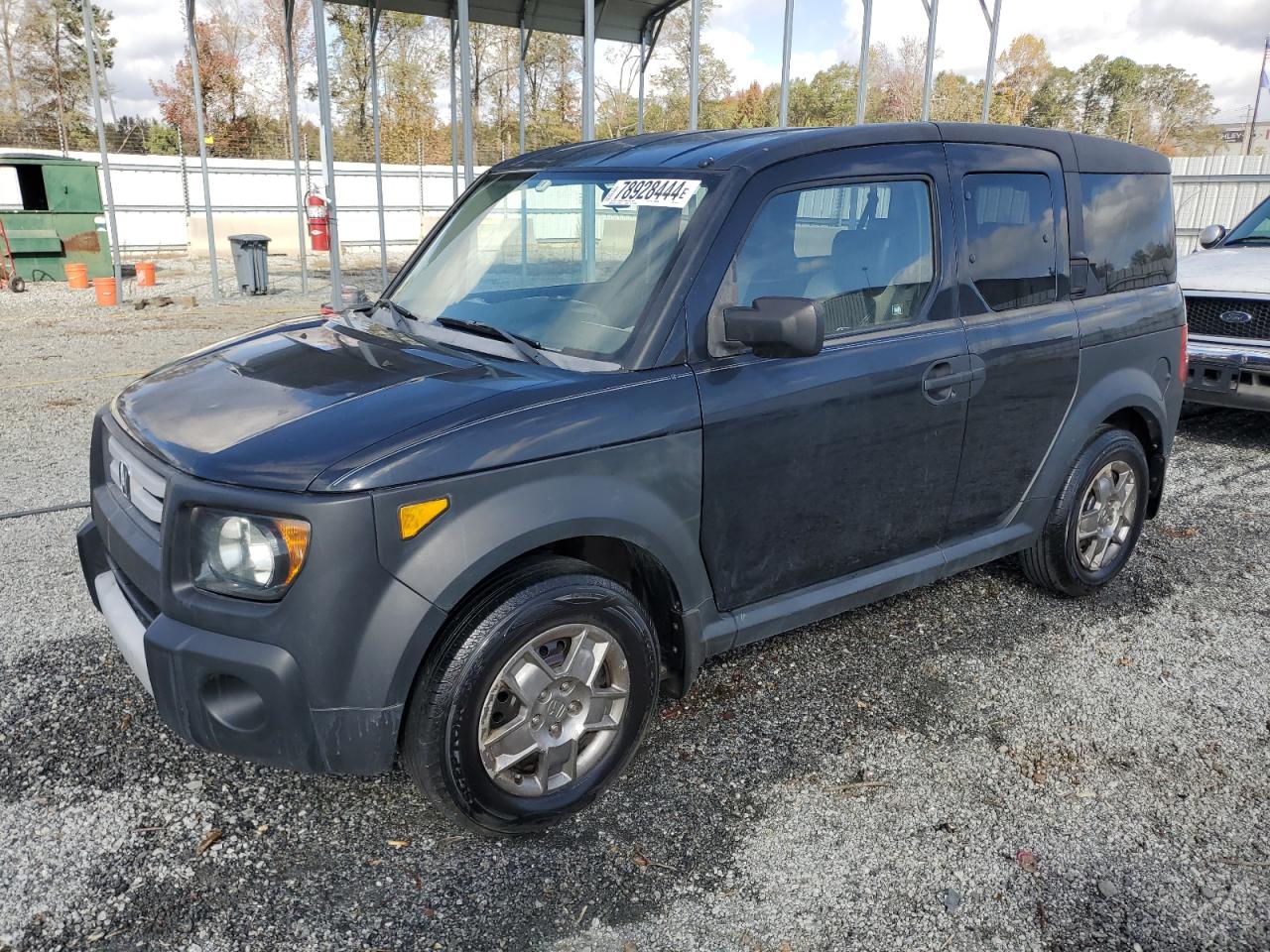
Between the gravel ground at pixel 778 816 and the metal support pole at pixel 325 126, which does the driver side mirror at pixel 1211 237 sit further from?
the metal support pole at pixel 325 126

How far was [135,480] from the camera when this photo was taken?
9.20 ft

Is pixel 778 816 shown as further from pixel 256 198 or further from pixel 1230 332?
pixel 256 198

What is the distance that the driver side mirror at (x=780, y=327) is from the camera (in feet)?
9.09

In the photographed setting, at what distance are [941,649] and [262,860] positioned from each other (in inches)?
106

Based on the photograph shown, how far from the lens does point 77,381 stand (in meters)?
9.30

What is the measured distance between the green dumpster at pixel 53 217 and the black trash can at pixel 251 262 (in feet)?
11.9

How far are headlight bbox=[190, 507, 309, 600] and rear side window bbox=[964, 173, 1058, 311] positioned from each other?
8.61 feet

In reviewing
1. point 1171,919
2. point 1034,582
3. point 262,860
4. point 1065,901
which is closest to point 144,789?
point 262,860

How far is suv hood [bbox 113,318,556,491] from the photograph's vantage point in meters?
2.44

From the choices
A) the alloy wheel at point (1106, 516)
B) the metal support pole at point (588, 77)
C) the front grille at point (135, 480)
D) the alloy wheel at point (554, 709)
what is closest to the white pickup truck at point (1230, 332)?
the alloy wheel at point (1106, 516)

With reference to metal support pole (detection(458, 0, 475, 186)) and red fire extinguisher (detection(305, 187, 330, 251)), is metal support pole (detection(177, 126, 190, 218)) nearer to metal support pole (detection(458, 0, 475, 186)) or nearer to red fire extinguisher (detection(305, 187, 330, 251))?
red fire extinguisher (detection(305, 187, 330, 251))

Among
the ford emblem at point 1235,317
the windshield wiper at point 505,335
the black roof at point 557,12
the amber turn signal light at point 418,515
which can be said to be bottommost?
the amber turn signal light at point 418,515

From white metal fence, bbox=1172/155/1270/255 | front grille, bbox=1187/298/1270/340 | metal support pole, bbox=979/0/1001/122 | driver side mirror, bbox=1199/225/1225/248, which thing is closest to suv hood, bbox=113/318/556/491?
front grille, bbox=1187/298/1270/340

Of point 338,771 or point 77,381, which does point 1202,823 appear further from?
point 77,381
